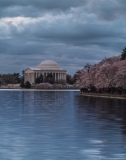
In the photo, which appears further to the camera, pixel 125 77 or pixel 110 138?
pixel 125 77

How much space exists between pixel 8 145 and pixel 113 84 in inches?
2463

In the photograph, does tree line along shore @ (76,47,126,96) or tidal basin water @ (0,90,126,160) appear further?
tree line along shore @ (76,47,126,96)

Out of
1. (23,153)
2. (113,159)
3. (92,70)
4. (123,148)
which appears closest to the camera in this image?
(113,159)

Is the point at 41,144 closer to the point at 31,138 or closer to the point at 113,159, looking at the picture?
the point at 31,138

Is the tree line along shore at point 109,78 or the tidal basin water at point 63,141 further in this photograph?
the tree line along shore at point 109,78

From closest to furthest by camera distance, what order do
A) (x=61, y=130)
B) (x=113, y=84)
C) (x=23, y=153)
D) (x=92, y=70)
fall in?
(x=23, y=153), (x=61, y=130), (x=113, y=84), (x=92, y=70)

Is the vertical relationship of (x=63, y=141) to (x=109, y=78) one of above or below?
below

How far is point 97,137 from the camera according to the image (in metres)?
17.8

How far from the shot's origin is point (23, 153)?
45.3ft

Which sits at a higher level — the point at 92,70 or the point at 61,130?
the point at 92,70

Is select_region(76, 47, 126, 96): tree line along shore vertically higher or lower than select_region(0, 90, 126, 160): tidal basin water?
higher

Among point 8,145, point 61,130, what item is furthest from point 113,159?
point 61,130

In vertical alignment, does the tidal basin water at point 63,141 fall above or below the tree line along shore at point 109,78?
below

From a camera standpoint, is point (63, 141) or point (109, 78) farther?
point (109, 78)
